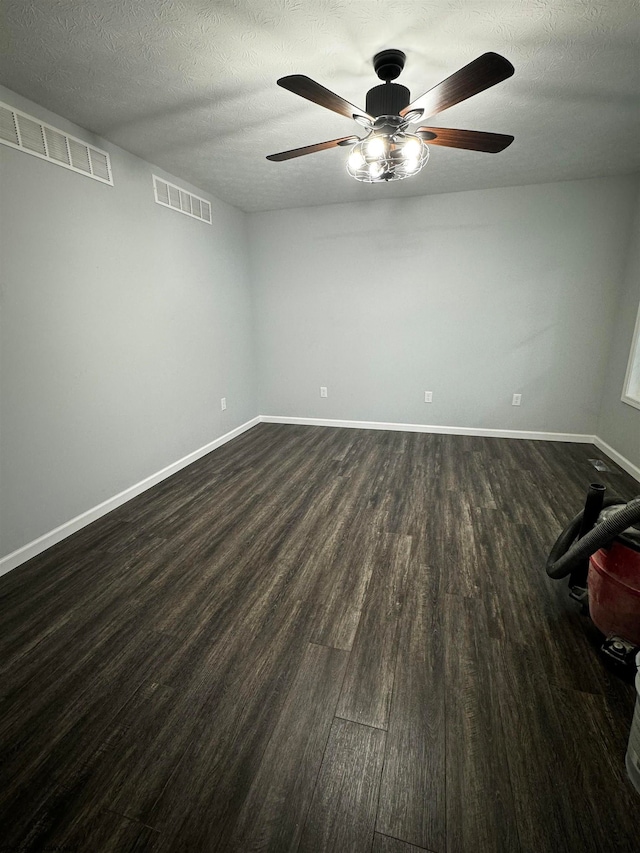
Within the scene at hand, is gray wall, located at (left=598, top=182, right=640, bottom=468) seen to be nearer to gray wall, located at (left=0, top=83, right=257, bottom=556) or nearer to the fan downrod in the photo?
the fan downrod

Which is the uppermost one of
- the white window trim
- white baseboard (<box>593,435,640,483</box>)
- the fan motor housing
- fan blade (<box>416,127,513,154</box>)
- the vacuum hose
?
the fan motor housing

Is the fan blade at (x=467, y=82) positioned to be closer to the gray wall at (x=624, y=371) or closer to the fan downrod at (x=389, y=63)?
the fan downrod at (x=389, y=63)

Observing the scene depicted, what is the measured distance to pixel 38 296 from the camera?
2.20 m

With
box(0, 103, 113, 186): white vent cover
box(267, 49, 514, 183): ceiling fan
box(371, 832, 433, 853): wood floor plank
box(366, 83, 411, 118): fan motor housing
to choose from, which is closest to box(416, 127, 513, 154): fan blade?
box(267, 49, 514, 183): ceiling fan

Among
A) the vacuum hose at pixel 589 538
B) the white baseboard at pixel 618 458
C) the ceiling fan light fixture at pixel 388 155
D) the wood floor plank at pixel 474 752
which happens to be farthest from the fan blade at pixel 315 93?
the white baseboard at pixel 618 458

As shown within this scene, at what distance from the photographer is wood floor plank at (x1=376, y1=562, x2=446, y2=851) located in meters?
1.02

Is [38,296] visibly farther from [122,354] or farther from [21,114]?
[21,114]

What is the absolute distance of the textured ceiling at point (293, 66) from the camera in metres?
1.49

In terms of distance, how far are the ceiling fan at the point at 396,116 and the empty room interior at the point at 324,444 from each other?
2 cm

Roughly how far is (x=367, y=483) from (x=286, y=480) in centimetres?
71

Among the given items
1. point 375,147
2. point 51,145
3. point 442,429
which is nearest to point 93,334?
point 51,145

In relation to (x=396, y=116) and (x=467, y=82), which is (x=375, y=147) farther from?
(x=467, y=82)

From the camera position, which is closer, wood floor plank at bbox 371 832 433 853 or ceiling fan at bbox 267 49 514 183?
wood floor plank at bbox 371 832 433 853

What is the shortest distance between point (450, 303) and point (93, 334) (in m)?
3.45
